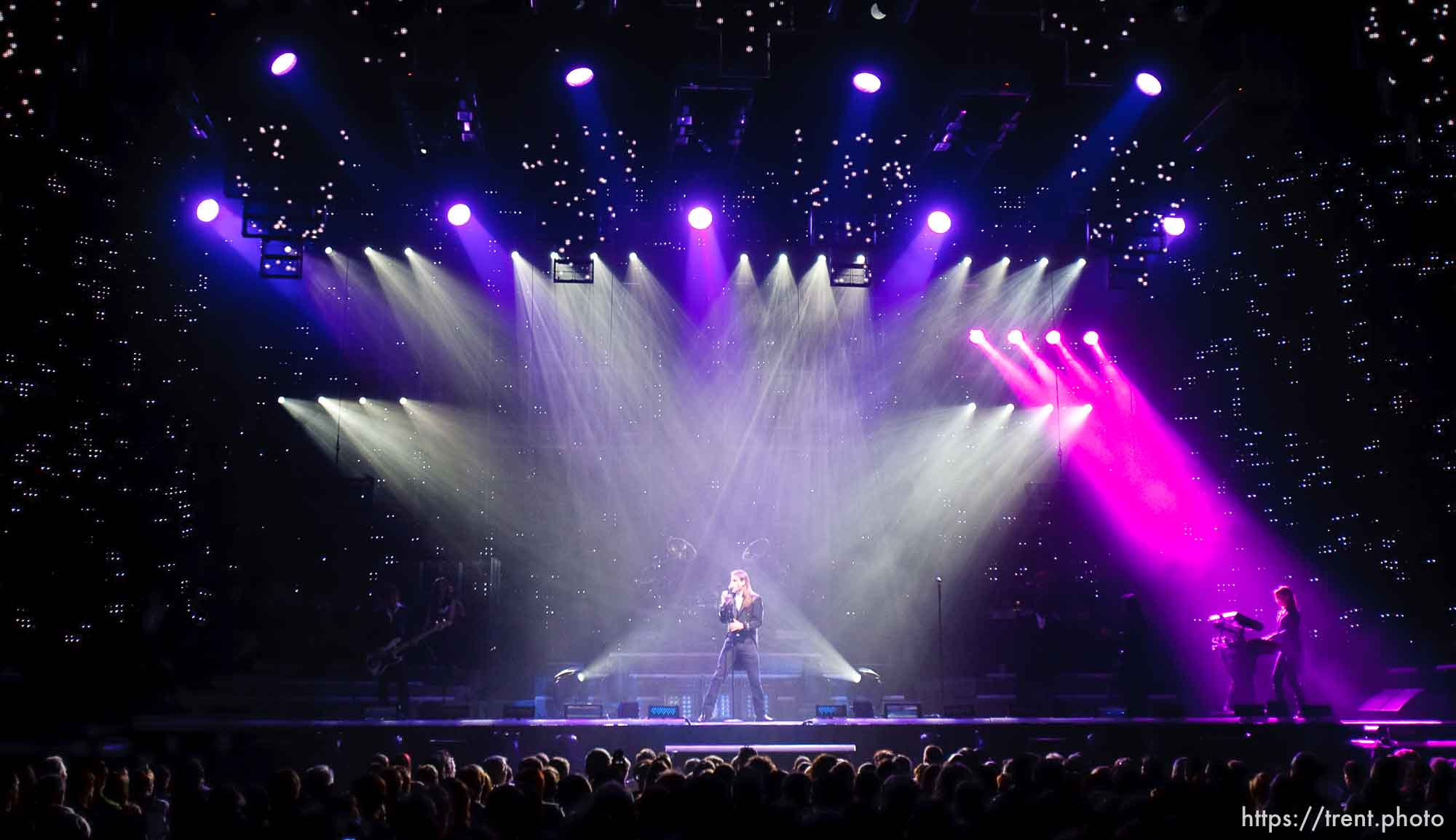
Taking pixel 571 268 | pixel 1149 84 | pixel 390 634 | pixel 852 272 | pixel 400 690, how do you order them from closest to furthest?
pixel 1149 84 < pixel 400 690 < pixel 390 634 < pixel 571 268 < pixel 852 272

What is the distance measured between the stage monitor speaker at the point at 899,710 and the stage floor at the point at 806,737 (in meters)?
1.24

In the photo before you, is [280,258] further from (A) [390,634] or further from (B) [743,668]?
(B) [743,668]

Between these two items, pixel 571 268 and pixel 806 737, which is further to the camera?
pixel 571 268

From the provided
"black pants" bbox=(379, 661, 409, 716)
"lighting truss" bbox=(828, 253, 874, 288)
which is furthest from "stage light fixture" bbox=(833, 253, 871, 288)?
"black pants" bbox=(379, 661, 409, 716)

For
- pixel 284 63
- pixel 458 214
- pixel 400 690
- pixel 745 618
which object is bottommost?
pixel 400 690

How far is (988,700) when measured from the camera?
46.8 ft

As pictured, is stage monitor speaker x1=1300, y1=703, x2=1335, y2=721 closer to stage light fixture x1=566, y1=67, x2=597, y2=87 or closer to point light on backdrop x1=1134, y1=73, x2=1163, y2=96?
point light on backdrop x1=1134, y1=73, x2=1163, y2=96

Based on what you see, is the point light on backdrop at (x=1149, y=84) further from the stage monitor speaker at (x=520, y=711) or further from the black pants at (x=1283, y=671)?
the stage monitor speaker at (x=520, y=711)

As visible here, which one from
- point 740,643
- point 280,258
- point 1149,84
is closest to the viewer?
point 1149,84

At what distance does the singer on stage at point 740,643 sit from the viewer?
1181 centimetres

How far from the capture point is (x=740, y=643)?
39.3ft

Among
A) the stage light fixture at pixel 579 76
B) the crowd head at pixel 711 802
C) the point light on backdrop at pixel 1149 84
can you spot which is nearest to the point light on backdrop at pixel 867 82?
the point light on backdrop at pixel 1149 84

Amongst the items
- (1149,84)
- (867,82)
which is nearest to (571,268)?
(867,82)

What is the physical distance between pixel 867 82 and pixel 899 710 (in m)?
6.69
